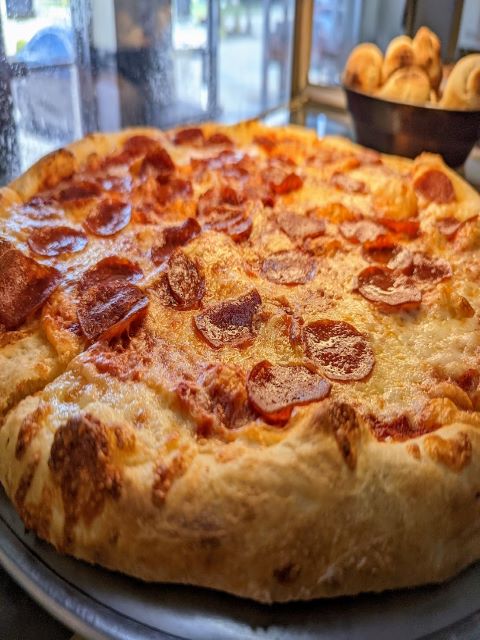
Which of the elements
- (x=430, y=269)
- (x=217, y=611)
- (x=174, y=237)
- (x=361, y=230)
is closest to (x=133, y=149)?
(x=174, y=237)

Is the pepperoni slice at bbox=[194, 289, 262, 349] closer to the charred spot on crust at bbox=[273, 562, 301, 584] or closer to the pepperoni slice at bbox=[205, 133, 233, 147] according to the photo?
the charred spot on crust at bbox=[273, 562, 301, 584]

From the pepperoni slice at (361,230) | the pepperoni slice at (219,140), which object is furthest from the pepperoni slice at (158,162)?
the pepperoni slice at (361,230)

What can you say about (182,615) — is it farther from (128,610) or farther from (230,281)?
(230,281)

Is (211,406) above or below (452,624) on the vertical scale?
above

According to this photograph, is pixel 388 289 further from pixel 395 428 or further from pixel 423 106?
pixel 423 106

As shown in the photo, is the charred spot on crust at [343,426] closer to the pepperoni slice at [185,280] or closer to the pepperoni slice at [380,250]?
the pepperoni slice at [185,280]

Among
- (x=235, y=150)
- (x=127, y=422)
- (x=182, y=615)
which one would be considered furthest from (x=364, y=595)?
(x=235, y=150)
